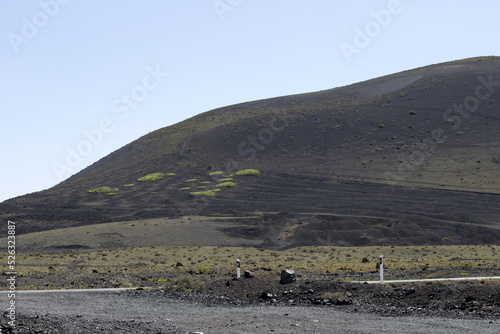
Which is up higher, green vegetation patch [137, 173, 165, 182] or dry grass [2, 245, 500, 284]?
green vegetation patch [137, 173, 165, 182]

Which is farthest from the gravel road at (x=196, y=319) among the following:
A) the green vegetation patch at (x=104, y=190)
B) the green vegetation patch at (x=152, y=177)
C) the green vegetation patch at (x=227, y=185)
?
the green vegetation patch at (x=152, y=177)

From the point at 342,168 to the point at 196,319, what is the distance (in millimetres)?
55572

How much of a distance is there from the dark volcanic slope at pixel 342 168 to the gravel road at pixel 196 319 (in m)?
30.7

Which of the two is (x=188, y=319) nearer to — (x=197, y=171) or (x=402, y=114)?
(x=197, y=171)

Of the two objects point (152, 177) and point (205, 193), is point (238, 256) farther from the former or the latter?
point (152, 177)

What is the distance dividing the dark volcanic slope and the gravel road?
30.7 m

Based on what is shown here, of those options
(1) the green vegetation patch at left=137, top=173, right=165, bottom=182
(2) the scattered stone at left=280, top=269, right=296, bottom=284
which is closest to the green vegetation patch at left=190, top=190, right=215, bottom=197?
(1) the green vegetation patch at left=137, top=173, right=165, bottom=182

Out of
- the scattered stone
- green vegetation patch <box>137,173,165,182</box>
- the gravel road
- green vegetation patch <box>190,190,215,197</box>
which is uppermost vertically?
green vegetation patch <box>137,173,165,182</box>

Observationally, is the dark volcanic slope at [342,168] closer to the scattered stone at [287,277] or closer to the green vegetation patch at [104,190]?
the green vegetation patch at [104,190]

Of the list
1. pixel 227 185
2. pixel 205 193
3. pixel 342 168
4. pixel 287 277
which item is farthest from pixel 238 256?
pixel 342 168

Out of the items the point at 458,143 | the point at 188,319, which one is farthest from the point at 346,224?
the point at 188,319

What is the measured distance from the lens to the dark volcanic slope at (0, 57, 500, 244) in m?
49.4

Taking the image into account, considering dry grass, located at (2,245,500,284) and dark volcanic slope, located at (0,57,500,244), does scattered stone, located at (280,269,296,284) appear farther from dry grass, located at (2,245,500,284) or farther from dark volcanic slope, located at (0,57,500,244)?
dark volcanic slope, located at (0,57,500,244)

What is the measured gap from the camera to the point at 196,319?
1138cm
